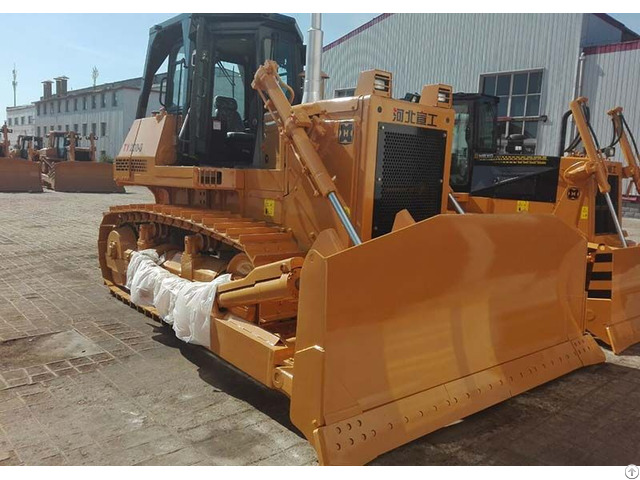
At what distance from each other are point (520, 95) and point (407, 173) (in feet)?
54.2

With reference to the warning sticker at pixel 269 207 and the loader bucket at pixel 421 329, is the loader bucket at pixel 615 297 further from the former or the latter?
the warning sticker at pixel 269 207

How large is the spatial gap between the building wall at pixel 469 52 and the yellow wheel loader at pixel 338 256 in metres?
14.8

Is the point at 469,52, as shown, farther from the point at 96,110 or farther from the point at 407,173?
the point at 96,110

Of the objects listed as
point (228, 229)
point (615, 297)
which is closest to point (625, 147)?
point (615, 297)

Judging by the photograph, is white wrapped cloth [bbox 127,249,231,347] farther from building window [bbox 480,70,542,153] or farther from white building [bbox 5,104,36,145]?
white building [bbox 5,104,36,145]

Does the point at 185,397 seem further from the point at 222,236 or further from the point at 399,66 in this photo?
the point at 399,66

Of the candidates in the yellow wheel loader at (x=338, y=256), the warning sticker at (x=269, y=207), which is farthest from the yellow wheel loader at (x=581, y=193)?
the warning sticker at (x=269, y=207)

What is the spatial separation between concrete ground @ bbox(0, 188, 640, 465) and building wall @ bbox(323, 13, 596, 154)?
14705mm

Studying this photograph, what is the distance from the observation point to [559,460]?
3141 millimetres

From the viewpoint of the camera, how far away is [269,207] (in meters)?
4.66

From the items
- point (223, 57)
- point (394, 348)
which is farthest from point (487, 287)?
point (223, 57)

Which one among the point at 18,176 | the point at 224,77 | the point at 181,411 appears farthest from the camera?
the point at 18,176

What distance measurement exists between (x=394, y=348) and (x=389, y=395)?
0.89ft

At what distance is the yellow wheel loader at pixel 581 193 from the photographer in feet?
17.8
